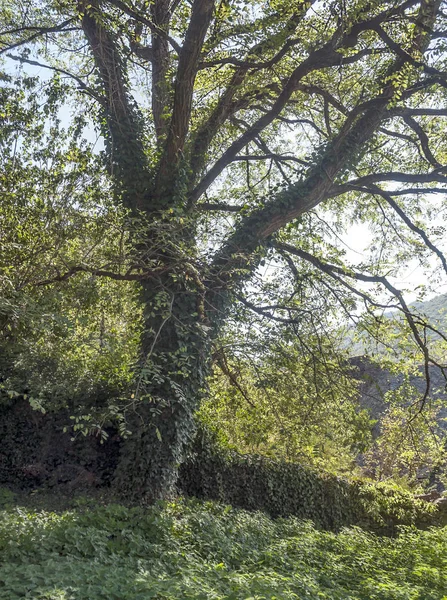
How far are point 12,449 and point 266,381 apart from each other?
4.72 m

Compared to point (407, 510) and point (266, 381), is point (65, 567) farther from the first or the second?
point (407, 510)

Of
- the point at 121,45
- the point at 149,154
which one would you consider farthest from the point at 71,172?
the point at 121,45

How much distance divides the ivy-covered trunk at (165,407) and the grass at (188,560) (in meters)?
0.49

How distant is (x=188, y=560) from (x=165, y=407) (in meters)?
Result: 2.30

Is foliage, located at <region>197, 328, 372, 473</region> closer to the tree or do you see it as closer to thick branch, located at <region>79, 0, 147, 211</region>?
the tree

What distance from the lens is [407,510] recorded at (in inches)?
454

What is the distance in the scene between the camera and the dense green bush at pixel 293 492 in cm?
889

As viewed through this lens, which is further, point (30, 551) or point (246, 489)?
point (246, 489)

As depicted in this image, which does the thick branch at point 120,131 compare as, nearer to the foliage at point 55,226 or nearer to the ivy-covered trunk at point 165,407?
the foliage at point 55,226

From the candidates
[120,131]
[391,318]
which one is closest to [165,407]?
[120,131]

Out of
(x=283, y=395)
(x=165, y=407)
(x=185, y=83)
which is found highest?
(x=185, y=83)

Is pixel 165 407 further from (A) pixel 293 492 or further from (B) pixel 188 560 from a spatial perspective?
(A) pixel 293 492

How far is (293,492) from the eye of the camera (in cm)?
1012

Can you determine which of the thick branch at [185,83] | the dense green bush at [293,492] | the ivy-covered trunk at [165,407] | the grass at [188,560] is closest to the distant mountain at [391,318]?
the dense green bush at [293,492]
